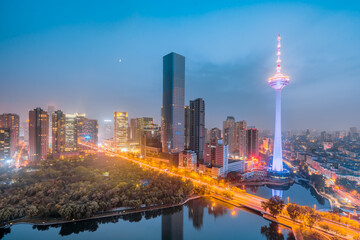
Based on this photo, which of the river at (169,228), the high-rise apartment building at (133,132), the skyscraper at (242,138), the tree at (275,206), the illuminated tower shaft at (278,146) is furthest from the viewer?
the high-rise apartment building at (133,132)

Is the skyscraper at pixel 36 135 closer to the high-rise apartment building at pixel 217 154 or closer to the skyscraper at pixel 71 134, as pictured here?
the skyscraper at pixel 71 134

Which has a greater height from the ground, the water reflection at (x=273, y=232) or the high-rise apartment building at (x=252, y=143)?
the high-rise apartment building at (x=252, y=143)

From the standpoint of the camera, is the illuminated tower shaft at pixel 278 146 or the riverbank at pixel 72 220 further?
the illuminated tower shaft at pixel 278 146

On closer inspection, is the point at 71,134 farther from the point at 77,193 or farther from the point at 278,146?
the point at 278,146

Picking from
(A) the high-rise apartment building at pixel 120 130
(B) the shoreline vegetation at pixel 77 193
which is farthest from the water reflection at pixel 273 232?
(A) the high-rise apartment building at pixel 120 130

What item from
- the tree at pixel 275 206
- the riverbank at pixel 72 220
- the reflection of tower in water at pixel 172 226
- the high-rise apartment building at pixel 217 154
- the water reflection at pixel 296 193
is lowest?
the water reflection at pixel 296 193

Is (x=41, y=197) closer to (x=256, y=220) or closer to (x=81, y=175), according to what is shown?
(x=81, y=175)

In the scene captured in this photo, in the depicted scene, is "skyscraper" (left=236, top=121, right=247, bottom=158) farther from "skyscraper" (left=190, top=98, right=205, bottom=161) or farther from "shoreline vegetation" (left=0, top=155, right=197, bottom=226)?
"shoreline vegetation" (left=0, top=155, right=197, bottom=226)

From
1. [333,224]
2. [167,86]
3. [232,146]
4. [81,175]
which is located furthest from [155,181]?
[232,146]
